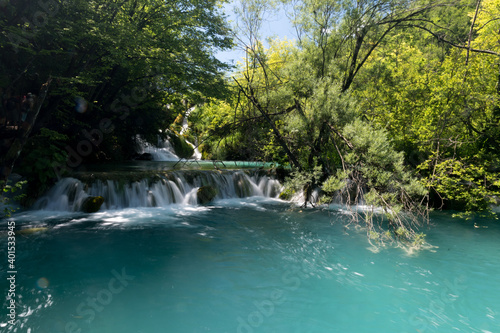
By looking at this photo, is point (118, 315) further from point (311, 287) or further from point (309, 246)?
point (309, 246)

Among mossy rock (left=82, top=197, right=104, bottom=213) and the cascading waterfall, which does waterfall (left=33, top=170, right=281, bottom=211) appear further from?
the cascading waterfall

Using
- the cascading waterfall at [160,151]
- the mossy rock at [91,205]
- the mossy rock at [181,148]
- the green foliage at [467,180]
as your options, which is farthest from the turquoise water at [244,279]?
the mossy rock at [181,148]

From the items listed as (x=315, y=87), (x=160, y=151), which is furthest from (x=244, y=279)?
(x=160, y=151)

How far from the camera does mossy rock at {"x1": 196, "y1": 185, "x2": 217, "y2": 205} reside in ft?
40.8

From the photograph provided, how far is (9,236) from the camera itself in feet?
23.8

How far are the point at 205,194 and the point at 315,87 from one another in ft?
22.5

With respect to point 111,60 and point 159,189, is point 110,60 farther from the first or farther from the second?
point 159,189

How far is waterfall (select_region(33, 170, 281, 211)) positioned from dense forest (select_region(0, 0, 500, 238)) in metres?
0.81

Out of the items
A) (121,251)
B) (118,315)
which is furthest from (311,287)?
(121,251)

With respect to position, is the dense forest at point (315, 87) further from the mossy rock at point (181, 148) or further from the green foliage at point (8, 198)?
the mossy rock at point (181, 148)

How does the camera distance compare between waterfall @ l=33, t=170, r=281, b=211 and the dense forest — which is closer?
the dense forest

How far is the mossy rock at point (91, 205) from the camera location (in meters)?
9.95

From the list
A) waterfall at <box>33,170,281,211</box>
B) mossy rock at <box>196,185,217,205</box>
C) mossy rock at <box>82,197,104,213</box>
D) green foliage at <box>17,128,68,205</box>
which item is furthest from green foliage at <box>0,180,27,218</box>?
mossy rock at <box>196,185,217,205</box>

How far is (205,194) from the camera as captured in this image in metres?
12.5
